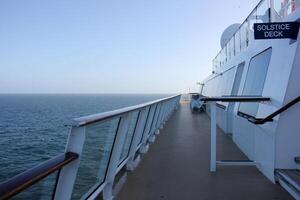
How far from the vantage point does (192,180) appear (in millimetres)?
4688

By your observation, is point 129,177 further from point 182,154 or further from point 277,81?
point 277,81

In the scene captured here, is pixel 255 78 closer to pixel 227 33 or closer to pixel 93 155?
pixel 93 155

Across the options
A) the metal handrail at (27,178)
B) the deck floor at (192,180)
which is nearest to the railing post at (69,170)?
the metal handrail at (27,178)

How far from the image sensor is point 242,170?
519 centimetres

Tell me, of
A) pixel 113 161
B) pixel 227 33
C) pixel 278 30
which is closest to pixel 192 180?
pixel 113 161

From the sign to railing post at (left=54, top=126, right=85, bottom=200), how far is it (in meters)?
3.45

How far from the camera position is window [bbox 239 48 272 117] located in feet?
20.5

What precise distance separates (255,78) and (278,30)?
2.25 meters

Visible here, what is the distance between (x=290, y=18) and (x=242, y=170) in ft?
7.73

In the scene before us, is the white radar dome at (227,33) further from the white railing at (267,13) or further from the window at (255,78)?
the window at (255,78)

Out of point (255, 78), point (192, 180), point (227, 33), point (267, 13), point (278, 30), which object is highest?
point (227, 33)

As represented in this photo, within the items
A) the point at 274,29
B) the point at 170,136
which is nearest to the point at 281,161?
the point at 274,29

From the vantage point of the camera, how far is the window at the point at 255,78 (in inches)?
245

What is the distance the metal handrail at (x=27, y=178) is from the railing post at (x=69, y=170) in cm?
17
